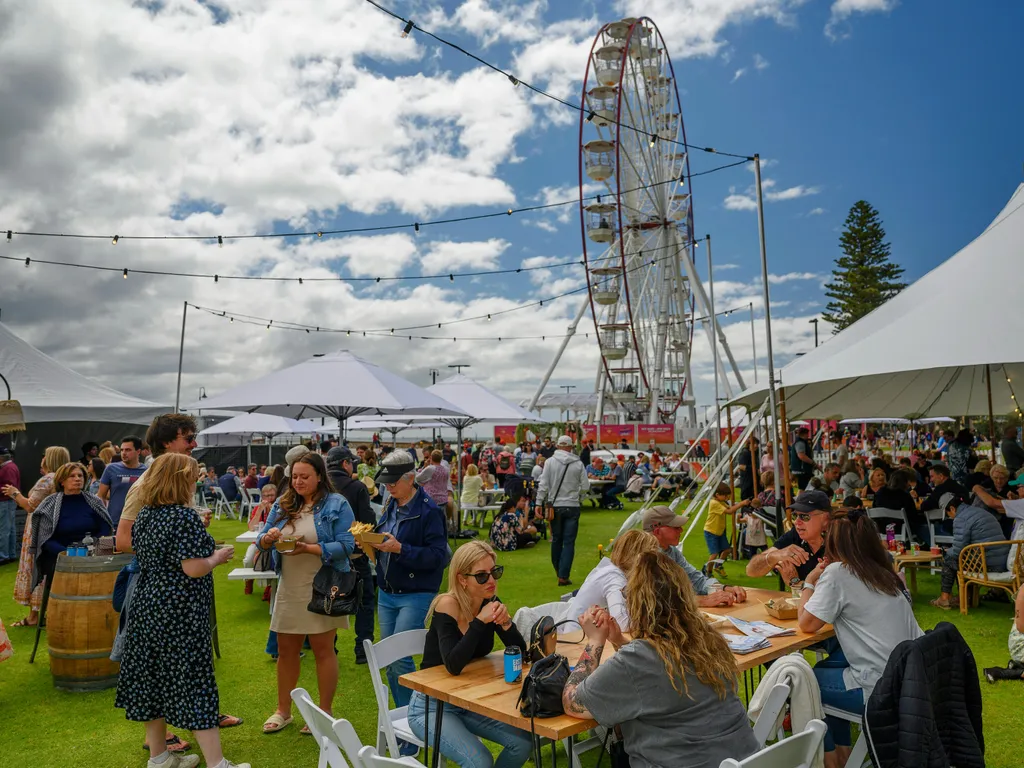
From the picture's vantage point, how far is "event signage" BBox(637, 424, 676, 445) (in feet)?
108

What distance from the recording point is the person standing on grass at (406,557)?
157 inches

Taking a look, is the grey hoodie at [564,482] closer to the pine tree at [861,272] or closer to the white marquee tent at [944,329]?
the white marquee tent at [944,329]

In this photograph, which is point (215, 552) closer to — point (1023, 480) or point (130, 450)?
point (130, 450)

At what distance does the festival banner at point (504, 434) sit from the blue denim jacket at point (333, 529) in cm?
3322

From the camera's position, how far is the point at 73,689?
4.94m

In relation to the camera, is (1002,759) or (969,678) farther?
(1002,759)

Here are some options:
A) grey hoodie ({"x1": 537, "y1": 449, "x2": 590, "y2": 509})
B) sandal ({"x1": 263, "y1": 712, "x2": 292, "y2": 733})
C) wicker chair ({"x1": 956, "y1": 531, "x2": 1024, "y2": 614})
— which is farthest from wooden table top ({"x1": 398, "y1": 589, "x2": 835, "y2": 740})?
grey hoodie ({"x1": 537, "y1": 449, "x2": 590, "y2": 509})

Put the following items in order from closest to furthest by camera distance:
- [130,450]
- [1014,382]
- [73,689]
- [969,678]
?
[969,678] < [73,689] < [130,450] < [1014,382]

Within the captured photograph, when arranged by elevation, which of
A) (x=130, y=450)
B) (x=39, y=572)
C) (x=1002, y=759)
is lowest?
(x=1002, y=759)

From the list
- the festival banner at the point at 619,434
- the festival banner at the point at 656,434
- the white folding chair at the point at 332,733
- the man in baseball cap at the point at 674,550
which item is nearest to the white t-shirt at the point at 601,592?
the man in baseball cap at the point at 674,550

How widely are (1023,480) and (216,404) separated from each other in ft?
29.2

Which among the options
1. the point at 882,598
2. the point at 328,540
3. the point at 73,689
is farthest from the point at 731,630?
the point at 73,689

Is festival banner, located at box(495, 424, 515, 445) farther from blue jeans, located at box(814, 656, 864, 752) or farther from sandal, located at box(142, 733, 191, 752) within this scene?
blue jeans, located at box(814, 656, 864, 752)

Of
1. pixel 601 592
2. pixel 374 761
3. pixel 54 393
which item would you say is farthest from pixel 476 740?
pixel 54 393
